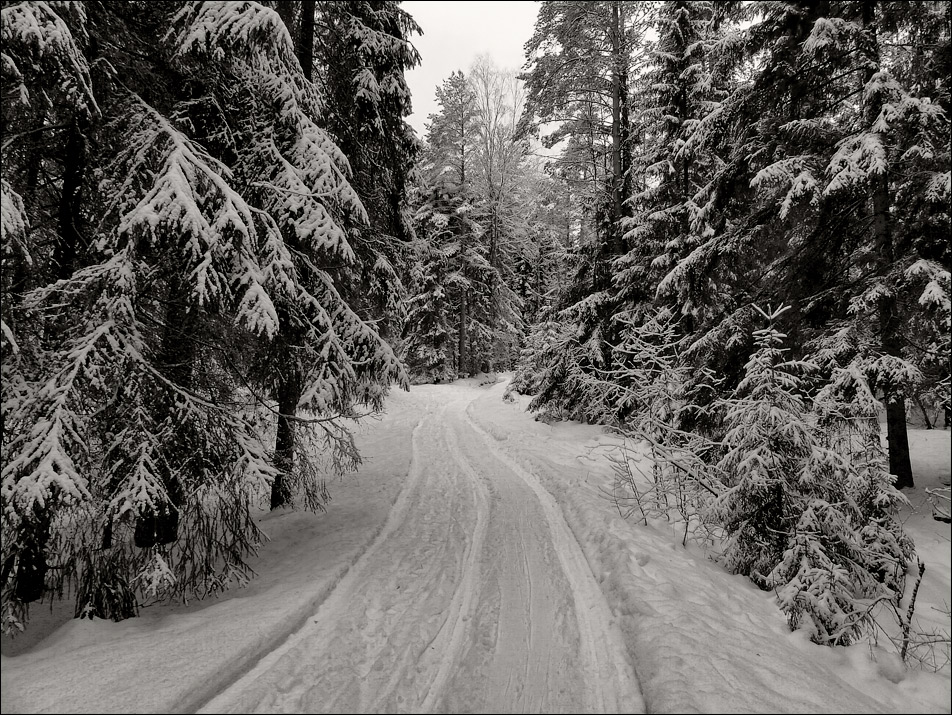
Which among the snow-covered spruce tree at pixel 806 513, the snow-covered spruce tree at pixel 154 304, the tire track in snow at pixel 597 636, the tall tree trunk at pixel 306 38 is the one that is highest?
the tall tree trunk at pixel 306 38

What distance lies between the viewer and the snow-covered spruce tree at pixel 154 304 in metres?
3.73

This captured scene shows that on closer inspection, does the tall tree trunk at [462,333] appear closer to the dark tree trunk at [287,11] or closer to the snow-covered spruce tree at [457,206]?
the snow-covered spruce tree at [457,206]

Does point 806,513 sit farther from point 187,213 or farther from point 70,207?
point 70,207

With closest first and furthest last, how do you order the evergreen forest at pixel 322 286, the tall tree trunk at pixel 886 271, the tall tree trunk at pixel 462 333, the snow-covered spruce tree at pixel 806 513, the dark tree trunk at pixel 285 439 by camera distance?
the evergreen forest at pixel 322 286 < the snow-covered spruce tree at pixel 806 513 < the dark tree trunk at pixel 285 439 < the tall tree trunk at pixel 886 271 < the tall tree trunk at pixel 462 333

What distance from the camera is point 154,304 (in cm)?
477

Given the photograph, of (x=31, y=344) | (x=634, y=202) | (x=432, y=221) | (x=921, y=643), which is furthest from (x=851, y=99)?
(x=432, y=221)

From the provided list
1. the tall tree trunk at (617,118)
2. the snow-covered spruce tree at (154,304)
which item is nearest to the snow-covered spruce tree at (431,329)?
the tall tree trunk at (617,118)

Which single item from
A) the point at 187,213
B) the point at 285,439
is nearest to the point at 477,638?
the point at 285,439

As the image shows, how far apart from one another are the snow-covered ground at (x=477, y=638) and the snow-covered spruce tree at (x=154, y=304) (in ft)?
2.36

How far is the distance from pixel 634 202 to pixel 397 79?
801 centimetres

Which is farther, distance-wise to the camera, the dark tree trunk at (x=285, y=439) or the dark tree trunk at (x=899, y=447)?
the dark tree trunk at (x=899, y=447)

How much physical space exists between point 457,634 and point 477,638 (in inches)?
7.5

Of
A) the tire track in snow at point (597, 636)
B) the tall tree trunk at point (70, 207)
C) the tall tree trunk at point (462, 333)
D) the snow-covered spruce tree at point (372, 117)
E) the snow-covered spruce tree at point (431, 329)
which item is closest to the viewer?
the tire track in snow at point (597, 636)

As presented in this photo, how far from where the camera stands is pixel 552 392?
14.3 meters
